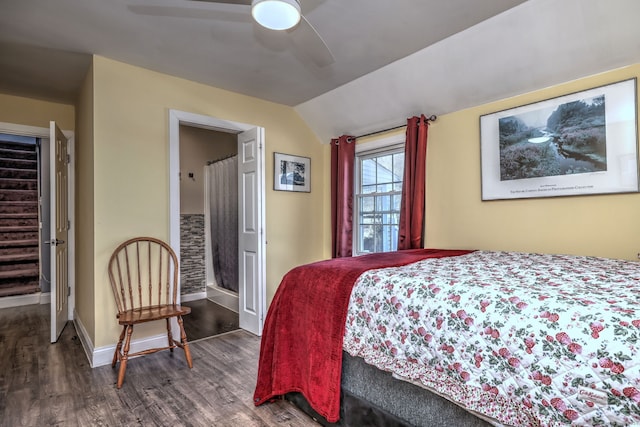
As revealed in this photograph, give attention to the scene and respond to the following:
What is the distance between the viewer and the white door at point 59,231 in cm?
307

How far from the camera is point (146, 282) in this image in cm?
293

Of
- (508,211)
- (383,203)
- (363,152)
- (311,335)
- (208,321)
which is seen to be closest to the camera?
(311,335)

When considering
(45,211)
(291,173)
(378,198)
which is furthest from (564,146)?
(45,211)

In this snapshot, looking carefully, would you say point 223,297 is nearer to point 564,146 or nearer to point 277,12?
point 277,12

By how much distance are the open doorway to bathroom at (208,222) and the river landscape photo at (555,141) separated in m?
3.14

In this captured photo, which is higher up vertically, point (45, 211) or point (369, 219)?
point (45, 211)

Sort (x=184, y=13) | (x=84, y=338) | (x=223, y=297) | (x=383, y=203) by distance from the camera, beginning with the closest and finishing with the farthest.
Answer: (x=184, y=13) < (x=84, y=338) < (x=383, y=203) < (x=223, y=297)

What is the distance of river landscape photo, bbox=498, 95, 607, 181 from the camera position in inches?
94.0

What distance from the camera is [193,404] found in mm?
2064

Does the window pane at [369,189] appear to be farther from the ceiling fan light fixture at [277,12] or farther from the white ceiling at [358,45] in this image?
the ceiling fan light fixture at [277,12]

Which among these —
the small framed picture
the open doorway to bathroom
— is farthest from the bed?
the open doorway to bathroom

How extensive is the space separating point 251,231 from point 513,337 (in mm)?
2716

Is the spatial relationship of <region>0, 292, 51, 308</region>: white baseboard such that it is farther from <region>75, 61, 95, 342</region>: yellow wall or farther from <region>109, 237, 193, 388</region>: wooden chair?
<region>109, 237, 193, 388</region>: wooden chair

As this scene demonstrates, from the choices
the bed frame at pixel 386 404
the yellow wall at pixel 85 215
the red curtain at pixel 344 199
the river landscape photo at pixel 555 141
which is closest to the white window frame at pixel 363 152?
the red curtain at pixel 344 199
